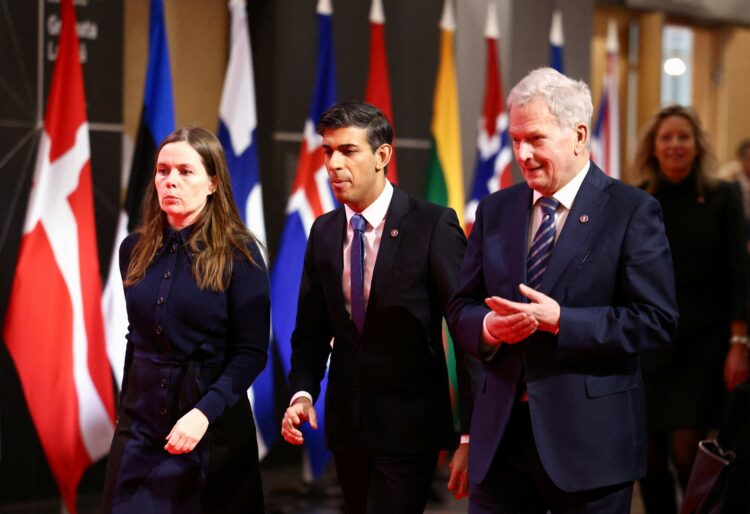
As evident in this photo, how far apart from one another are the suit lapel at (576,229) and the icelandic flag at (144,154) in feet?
8.23

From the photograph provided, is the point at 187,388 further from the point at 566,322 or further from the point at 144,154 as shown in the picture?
the point at 144,154

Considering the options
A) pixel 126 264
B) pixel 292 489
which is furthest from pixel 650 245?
pixel 292 489

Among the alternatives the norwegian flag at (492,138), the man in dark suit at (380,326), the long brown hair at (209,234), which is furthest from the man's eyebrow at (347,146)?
the norwegian flag at (492,138)

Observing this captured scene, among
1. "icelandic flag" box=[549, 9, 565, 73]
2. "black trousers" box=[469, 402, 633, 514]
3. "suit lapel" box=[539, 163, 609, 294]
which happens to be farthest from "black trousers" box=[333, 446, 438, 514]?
"icelandic flag" box=[549, 9, 565, 73]

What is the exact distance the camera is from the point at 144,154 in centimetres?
459

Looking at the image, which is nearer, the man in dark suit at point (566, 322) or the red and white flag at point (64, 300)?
the man in dark suit at point (566, 322)

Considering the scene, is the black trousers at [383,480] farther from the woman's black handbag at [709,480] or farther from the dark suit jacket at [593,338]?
the woman's black handbag at [709,480]

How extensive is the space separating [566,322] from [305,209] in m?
3.05

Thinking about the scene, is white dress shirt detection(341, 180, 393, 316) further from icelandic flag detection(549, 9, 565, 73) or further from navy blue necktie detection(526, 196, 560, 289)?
icelandic flag detection(549, 9, 565, 73)

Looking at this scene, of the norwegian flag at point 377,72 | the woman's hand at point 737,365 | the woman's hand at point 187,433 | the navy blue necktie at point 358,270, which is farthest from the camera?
the norwegian flag at point 377,72

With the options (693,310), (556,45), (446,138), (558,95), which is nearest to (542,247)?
(558,95)

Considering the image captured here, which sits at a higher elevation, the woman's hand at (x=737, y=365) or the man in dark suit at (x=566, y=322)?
the man in dark suit at (x=566, y=322)

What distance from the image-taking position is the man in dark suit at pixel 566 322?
87.4 inches

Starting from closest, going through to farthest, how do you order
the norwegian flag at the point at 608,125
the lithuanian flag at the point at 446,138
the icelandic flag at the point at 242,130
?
the icelandic flag at the point at 242,130, the lithuanian flag at the point at 446,138, the norwegian flag at the point at 608,125
